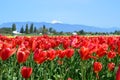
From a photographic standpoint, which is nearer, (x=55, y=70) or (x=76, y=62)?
(x=55, y=70)

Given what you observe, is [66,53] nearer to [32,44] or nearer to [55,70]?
[32,44]

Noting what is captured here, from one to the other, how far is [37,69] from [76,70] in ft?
2.80

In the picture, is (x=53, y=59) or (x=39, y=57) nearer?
(x=39, y=57)

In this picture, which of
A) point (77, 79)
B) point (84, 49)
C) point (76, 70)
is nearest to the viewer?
point (84, 49)

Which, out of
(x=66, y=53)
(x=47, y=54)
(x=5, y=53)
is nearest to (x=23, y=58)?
(x=5, y=53)

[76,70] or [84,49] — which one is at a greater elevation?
[84,49]

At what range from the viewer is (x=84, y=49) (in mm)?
5988

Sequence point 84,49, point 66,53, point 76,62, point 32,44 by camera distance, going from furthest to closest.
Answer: point 76,62 < point 32,44 < point 66,53 < point 84,49

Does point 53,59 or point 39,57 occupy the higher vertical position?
point 39,57

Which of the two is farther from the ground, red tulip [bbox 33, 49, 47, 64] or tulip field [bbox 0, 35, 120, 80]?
red tulip [bbox 33, 49, 47, 64]

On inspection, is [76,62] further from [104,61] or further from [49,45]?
[49,45]

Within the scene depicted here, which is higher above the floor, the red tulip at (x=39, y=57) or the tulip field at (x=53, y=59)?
the red tulip at (x=39, y=57)

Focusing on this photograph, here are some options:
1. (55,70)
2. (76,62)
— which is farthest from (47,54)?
(76,62)

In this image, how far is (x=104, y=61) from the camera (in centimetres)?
979
